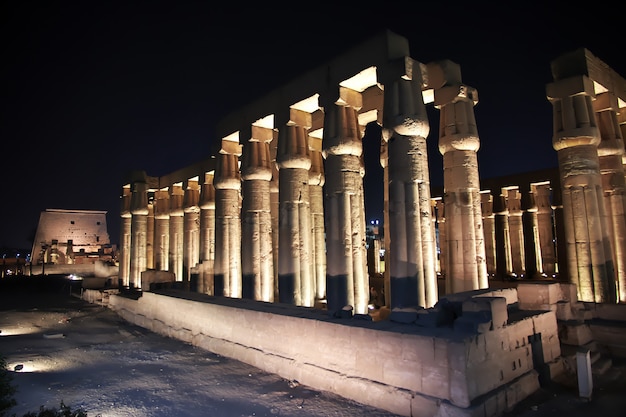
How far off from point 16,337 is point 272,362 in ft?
26.3

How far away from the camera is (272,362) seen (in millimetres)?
7648

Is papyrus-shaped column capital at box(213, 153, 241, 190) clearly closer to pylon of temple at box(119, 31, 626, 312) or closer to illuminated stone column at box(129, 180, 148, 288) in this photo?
pylon of temple at box(119, 31, 626, 312)

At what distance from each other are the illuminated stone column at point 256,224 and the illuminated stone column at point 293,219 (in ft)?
4.31

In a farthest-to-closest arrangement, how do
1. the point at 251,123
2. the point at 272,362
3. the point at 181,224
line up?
1. the point at 181,224
2. the point at 251,123
3. the point at 272,362

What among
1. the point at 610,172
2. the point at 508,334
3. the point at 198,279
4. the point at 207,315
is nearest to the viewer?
the point at 508,334

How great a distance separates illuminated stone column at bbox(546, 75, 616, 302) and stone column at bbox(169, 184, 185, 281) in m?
19.0

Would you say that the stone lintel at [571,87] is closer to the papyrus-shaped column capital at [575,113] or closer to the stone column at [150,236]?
the papyrus-shaped column capital at [575,113]

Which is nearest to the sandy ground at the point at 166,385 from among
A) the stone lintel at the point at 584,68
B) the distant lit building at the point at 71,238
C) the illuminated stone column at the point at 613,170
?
the illuminated stone column at the point at 613,170

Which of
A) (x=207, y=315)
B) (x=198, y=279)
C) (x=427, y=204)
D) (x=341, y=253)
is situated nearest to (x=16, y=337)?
(x=207, y=315)

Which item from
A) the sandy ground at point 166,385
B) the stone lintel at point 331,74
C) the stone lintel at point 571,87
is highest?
the stone lintel at point 331,74

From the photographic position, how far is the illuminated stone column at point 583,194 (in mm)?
10844

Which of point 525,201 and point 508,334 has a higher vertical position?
point 525,201

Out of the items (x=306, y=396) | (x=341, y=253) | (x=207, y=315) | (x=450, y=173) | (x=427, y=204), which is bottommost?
(x=306, y=396)

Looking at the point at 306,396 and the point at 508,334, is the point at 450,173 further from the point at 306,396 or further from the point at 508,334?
the point at 306,396
